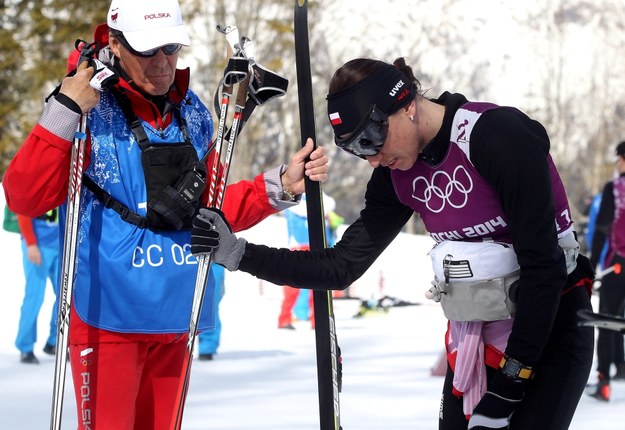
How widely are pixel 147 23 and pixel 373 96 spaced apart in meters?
0.89

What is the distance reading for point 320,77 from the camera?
102 ft

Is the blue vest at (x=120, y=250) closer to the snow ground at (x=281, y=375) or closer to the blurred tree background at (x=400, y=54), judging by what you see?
the snow ground at (x=281, y=375)

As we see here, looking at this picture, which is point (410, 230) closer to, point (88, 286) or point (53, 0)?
point (53, 0)

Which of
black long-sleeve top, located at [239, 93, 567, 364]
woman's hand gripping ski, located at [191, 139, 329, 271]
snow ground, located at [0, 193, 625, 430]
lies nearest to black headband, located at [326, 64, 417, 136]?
black long-sleeve top, located at [239, 93, 567, 364]

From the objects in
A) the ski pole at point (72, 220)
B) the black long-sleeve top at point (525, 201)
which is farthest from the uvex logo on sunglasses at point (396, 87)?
the ski pole at point (72, 220)

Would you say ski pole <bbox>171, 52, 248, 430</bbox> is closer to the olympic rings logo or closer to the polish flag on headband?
the polish flag on headband

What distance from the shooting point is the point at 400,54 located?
113 ft

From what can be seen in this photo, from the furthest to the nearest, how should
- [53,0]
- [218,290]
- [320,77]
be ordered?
[320,77]
[53,0]
[218,290]

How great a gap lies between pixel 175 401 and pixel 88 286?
48 cm

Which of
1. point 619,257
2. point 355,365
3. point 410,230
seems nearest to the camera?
point 619,257

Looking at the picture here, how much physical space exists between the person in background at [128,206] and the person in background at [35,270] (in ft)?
17.5

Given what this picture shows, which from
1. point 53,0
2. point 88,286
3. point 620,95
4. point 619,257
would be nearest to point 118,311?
point 88,286

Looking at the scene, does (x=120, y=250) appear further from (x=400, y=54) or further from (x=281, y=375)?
(x=400, y=54)

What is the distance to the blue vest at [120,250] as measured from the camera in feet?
11.7
